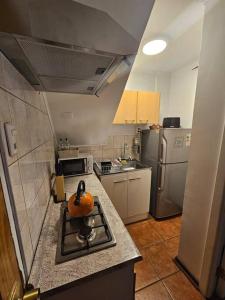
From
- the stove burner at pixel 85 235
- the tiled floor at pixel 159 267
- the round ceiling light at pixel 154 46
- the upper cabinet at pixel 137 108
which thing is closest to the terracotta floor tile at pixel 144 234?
the tiled floor at pixel 159 267

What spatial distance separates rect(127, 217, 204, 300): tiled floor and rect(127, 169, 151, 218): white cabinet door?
0.23m

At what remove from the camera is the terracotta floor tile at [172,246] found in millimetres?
1586

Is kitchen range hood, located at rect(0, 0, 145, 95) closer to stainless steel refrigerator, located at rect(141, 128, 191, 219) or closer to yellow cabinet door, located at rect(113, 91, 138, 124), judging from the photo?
yellow cabinet door, located at rect(113, 91, 138, 124)

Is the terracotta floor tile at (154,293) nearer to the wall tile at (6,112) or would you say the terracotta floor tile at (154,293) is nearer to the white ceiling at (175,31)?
the wall tile at (6,112)

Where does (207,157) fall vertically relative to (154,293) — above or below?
above

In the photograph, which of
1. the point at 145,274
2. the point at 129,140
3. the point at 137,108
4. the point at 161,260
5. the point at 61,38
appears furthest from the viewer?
the point at 129,140

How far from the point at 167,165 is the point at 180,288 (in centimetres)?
128

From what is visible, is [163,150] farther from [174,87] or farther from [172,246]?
[174,87]

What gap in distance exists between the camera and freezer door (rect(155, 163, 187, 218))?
6.62 ft

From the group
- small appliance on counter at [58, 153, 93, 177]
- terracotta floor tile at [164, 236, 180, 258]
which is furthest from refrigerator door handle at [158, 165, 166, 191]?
small appliance on counter at [58, 153, 93, 177]

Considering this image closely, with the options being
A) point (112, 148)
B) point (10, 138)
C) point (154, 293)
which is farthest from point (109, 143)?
point (10, 138)

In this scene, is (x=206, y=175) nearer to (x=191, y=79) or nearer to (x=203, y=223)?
(x=203, y=223)

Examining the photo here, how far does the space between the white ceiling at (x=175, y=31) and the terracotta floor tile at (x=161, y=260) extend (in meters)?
2.42

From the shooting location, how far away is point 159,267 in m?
1.43
